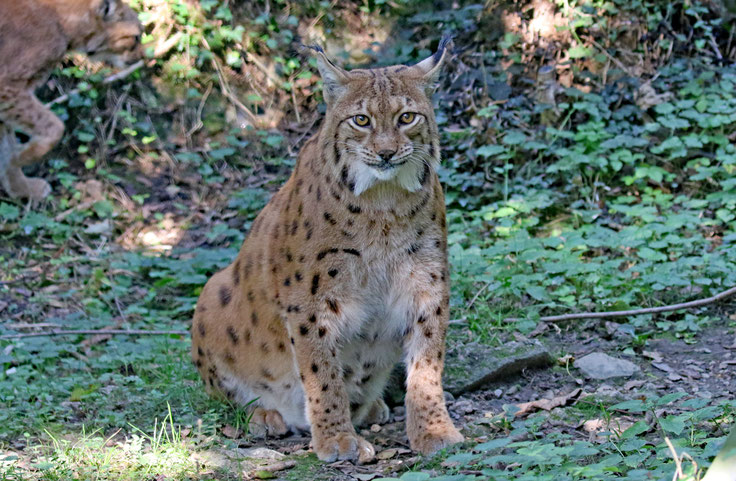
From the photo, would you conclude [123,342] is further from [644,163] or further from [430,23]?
[430,23]

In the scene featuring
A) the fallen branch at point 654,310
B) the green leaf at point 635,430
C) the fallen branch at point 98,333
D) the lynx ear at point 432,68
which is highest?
the lynx ear at point 432,68

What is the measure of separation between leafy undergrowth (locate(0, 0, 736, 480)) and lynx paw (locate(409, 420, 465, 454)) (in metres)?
0.10

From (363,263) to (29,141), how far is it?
628cm

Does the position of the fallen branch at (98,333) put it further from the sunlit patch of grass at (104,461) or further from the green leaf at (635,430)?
the green leaf at (635,430)

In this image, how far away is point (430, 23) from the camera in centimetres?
1056

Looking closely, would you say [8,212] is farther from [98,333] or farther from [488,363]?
[488,363]

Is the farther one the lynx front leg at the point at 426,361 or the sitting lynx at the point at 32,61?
the sitting lynx at the point at 32,61

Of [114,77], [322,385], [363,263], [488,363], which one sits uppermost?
[114,77]

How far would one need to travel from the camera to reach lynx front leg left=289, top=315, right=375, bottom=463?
14.8 ft

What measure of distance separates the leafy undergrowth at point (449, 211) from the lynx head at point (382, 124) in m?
1.40

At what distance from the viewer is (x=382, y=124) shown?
4.46m

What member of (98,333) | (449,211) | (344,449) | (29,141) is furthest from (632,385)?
(29,141)

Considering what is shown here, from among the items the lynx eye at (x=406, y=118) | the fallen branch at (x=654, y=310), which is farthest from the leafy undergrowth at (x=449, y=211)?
the lynx eye at (x=406, y=118)

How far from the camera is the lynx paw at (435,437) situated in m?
4.37
